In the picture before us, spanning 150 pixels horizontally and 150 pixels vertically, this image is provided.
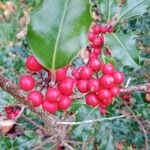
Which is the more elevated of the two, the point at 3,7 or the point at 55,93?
the point at 55,93

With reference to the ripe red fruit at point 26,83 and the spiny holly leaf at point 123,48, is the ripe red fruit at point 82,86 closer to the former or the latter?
the ripe red fruit at point 26,83

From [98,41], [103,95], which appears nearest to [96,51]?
[98,41]

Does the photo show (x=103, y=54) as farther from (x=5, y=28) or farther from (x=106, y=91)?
(x=5, y=28)

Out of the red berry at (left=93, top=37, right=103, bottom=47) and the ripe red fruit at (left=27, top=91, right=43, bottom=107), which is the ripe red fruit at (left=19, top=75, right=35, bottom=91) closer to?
the ripe red fruit at (left=27, top=91, right=43, bottom=107)

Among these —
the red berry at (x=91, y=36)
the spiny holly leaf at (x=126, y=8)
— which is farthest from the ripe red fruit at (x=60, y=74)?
the spiny holly leaf at (x=126, y=8)

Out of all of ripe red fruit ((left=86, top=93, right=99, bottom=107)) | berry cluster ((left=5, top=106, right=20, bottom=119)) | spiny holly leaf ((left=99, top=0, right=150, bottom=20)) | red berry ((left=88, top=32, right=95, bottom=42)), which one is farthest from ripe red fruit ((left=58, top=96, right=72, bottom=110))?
berry cluster ((left=5, top=106, right=20, bottom=119))

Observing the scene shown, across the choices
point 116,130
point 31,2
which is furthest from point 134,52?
point 31,2
